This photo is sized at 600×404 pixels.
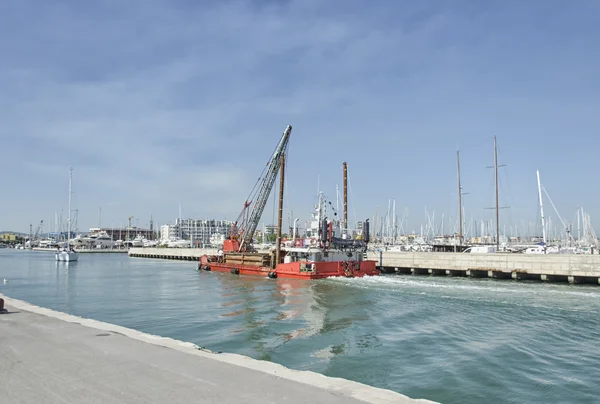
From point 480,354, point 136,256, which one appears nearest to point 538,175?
point 480,354

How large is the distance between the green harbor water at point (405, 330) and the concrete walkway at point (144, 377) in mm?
4516

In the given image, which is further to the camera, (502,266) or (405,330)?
(502,266)

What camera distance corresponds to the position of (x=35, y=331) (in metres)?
12.9

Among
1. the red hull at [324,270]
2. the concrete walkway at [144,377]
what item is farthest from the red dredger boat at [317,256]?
the concrete walkway at [144,377]

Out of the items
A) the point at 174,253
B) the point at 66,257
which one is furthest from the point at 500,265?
the point at 174,253

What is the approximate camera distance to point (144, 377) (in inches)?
334

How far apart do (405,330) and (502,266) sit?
29.5m

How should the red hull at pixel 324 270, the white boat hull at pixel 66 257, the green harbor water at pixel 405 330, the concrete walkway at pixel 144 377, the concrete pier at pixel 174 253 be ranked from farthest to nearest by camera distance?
the concrete pier at pixel 174 253 → the white boat hull at pixel 66 257 → the red hull at pixel 324 270 → the green harbor water at pixel 405 330 → the concrete walkway at pixel 144 377

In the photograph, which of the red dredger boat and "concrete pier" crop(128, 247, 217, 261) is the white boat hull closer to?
"concrete pier" crop(128, 247, 217, 261)

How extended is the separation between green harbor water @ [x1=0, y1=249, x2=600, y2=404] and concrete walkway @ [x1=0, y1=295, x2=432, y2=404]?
4516 millimetres

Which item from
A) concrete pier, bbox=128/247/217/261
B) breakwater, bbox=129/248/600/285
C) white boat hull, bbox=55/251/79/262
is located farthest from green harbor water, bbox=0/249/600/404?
concrete pier, bbox=128/247/217/261

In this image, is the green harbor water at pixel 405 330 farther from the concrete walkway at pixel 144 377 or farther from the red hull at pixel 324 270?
A: the red hull at pixel 324 270

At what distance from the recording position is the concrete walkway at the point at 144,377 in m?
7.38

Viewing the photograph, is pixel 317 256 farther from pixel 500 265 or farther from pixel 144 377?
pixel 144 377
